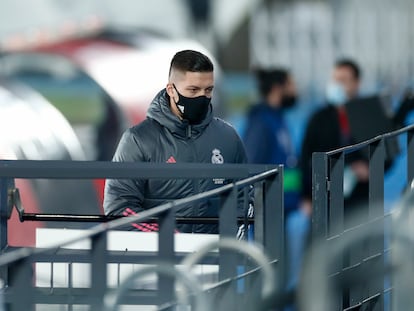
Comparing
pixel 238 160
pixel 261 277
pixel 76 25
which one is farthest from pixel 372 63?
pixel 261 277

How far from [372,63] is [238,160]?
14.9m

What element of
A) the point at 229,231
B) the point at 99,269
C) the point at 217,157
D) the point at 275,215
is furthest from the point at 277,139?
the point at 99,269

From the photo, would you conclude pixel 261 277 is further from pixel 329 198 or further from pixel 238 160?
pixel 238 160

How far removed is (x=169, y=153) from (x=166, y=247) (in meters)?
1.55

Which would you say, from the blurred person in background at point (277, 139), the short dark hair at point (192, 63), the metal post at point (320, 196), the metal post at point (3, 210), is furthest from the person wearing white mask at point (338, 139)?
the metal post at point (3, 210)

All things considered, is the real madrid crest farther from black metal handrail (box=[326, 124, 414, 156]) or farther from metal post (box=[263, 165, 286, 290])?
metal post (box=[263, 165, 286, 290])

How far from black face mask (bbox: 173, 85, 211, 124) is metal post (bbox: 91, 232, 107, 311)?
1827 mm

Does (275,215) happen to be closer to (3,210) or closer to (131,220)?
(3,210)

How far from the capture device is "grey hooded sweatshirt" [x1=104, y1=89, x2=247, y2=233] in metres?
5.73

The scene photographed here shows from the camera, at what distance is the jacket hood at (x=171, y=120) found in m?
5.94

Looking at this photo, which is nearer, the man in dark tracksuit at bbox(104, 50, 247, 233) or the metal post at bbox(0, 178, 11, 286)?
the metal post at bbox(0, 178, 11, 286)

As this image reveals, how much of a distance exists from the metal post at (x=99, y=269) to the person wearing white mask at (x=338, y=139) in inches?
160

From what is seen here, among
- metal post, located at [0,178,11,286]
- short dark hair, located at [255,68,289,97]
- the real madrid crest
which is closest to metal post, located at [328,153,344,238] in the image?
the real madrid crest

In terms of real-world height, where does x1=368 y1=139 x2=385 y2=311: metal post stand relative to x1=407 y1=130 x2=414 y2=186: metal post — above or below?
below
